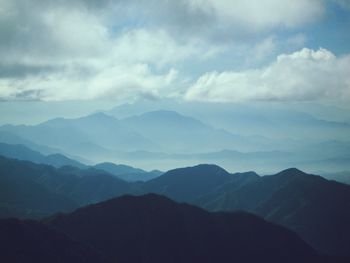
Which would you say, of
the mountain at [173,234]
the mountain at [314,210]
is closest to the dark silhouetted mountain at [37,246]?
the mountain at [173,234]

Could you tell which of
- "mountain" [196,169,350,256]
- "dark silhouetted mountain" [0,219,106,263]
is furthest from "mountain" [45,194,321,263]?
"mountain" [196,169,350,256]

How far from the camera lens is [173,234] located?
11169cm

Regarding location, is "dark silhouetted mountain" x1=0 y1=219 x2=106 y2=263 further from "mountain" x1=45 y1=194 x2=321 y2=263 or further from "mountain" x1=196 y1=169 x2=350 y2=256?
"mountain" x1=196 y1=169 x2=350 y2=256

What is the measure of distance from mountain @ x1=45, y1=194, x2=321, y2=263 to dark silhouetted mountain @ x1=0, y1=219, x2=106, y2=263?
1080 centimetres

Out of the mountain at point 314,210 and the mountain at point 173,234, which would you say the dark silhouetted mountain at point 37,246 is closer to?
the mountain at point 173,234

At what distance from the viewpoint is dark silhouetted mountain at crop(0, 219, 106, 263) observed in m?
83.5

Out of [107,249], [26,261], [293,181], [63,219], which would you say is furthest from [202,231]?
[293,181]

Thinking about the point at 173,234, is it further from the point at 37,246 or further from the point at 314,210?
the point at 314,210

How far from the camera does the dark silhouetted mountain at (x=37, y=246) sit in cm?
8350

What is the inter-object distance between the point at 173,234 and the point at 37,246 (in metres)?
37.3

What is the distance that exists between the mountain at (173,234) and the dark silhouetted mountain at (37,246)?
10802 millimetres

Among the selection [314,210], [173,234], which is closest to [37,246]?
[173,234]

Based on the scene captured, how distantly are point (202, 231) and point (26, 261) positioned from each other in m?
49.1

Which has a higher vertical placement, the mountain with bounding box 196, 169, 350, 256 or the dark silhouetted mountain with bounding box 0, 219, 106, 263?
the mountain with bounding box 196, 169, 350, 256
